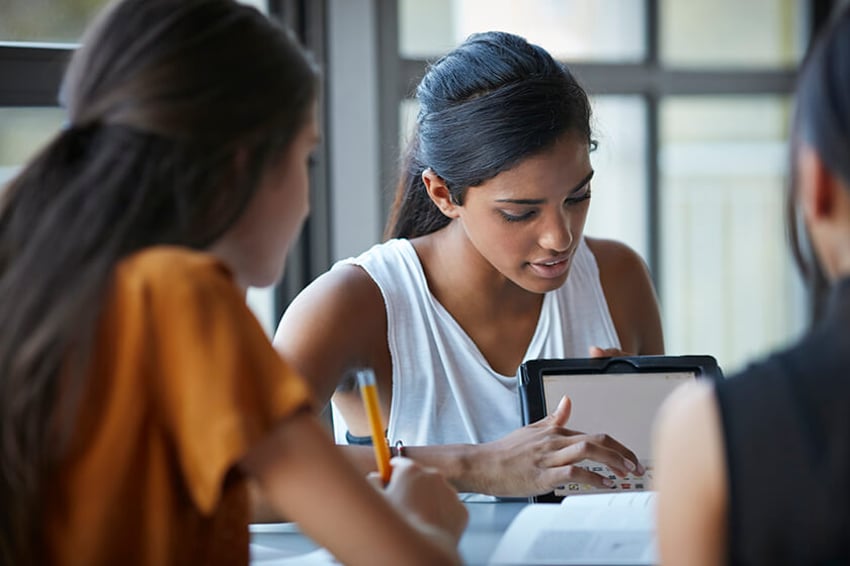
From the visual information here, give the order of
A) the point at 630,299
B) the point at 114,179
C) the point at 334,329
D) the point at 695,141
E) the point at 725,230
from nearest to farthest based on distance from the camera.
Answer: the point at 114,179 → the point at 334,329 → the point at 630,299 → the point at 695,141 → the point at 725,230

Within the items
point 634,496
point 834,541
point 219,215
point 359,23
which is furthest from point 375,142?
point 834,541

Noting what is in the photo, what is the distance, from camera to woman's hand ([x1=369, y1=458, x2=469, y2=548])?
3.29 ft

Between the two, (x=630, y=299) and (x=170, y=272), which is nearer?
(x=170, y=272)

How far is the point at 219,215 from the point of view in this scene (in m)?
0.91

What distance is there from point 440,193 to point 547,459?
49 cm

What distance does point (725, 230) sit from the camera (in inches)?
165

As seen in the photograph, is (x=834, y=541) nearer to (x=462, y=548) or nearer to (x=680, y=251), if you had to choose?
(x=462, y=548)

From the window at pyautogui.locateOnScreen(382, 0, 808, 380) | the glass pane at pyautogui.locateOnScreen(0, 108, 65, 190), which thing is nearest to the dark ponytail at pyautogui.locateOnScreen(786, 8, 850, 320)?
the glass pane at pyautogui.locateOnScreen(0, 108, 65, 190)

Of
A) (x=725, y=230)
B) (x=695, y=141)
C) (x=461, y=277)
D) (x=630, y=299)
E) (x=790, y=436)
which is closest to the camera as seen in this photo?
(x=790, y=436)

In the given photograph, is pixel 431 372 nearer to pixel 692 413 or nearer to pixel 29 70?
pixel 692 413

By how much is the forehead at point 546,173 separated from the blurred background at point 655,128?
1.38 m

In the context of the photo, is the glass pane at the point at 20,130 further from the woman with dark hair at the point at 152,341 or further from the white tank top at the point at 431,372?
the woman with dark hair at the point at 152,341

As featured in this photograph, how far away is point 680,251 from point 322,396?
2739mm

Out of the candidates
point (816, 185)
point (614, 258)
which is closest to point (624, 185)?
point (614, 258)
